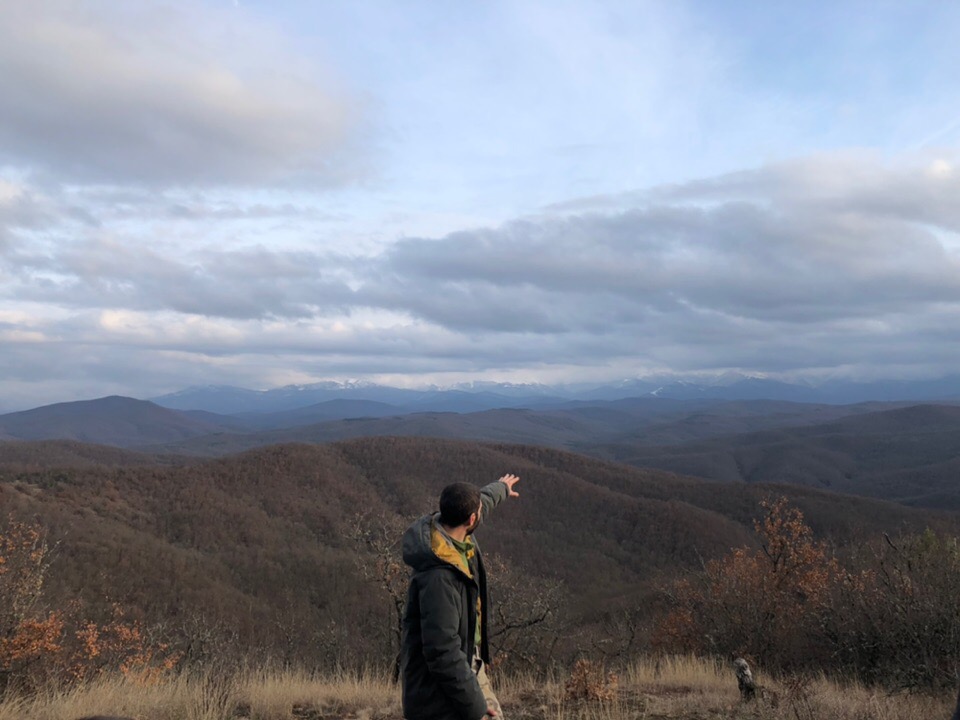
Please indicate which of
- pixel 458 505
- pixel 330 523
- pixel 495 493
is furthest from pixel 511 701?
pixel 330 523

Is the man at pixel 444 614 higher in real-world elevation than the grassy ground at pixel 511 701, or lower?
higher

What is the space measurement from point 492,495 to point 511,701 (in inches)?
151

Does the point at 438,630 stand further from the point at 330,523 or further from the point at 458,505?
the point at 330,523

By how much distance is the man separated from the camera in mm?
3650

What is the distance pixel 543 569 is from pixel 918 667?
78271mm

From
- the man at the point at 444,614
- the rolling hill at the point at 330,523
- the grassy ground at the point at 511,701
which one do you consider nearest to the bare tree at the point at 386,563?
the grassy ground at the point at 511,701

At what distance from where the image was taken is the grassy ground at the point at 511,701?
6.18 meters

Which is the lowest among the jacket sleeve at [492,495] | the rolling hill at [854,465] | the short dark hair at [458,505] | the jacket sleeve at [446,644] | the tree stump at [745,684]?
the rolling hill at [854,465]

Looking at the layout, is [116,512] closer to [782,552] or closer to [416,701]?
[782,552]

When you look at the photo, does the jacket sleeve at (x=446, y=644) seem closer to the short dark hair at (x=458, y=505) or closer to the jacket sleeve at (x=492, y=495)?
the short dark hair at (x=458, y=505)

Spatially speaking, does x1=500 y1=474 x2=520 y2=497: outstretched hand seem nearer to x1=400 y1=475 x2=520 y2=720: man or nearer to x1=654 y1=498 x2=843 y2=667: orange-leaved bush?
x1=400 y1=475 x2=520 y2=720: man

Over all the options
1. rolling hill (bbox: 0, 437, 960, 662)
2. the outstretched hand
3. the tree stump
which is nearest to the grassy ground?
the tree stump

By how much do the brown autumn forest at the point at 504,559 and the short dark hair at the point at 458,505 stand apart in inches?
279

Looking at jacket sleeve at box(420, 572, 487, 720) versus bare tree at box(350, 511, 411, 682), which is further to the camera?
bare tree at box(350, 511, 411, 682)
